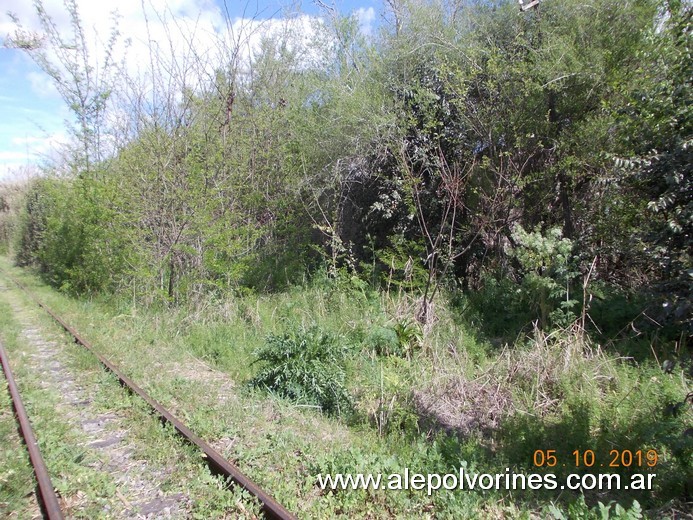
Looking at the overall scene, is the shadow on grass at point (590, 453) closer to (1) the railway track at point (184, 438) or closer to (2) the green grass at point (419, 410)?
(2) the green grass at point (419, 410)

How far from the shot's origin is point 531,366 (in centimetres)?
634

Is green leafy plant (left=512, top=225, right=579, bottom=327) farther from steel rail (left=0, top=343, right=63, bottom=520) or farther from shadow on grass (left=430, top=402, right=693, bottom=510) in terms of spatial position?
steel rail (left=0, top=343, right=63, bottom=520)

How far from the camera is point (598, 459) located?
4.79m

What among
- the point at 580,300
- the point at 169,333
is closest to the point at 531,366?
the point at 580,300

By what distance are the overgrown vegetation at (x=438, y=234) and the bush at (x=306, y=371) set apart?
0.09 ft

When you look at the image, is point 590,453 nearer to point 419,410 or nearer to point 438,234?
point 419,410

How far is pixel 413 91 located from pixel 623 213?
541 cm

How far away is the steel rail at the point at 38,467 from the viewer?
12.6 feet

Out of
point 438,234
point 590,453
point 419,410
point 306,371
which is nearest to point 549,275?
point 438,234

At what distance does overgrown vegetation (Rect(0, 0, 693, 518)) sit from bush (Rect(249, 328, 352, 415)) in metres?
0.03

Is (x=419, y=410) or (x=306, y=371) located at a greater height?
(x=306, y=371)

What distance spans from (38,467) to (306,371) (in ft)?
9.95

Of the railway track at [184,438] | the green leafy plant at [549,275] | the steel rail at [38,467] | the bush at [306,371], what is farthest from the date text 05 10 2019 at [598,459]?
the steel rail at [38,467]

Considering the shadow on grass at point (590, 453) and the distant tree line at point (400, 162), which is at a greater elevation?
the distant tree line at point (400, 162)
